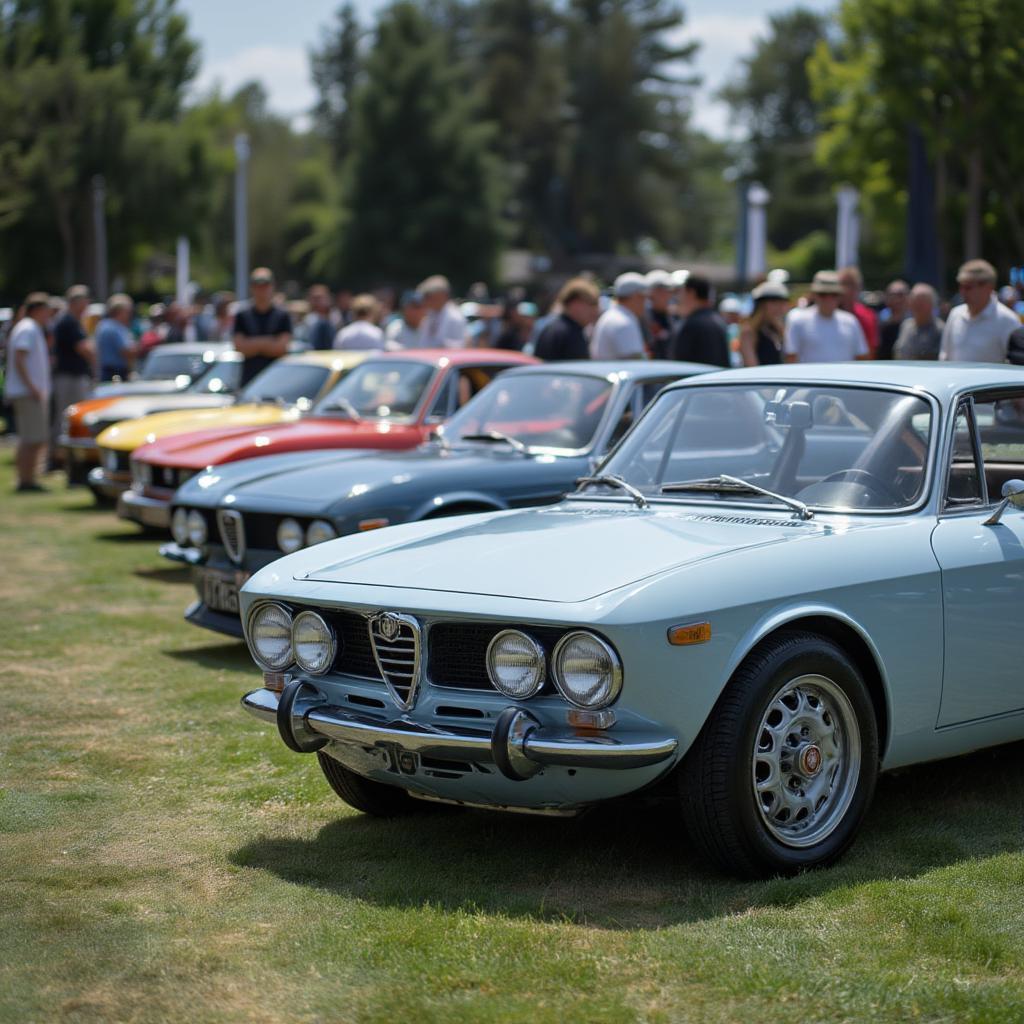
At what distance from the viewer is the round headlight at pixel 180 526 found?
8.43 meters

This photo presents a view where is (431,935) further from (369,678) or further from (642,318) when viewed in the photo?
(642,318)

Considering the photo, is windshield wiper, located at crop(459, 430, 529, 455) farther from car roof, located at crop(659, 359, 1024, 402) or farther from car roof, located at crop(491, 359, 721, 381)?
car roof, located at crop(659, 359, 1024, 402)

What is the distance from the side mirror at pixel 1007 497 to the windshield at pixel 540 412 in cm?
327

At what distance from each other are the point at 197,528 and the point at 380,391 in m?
2.40

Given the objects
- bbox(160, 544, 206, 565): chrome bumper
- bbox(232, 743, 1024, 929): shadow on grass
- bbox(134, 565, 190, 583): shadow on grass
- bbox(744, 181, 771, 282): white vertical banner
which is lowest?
bbox(134, 565, 190, 583): shadow on grass

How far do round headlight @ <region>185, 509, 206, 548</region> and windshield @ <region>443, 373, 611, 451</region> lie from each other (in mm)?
1407

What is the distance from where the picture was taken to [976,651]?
509 centimetres

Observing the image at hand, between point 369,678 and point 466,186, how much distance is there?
60.0m

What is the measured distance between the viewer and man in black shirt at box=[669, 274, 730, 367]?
1015cm

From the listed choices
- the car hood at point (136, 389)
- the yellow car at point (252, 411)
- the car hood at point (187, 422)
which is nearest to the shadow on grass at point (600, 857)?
the car hood at point (187, 422)

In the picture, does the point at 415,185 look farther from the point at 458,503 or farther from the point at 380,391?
the point at 458,503

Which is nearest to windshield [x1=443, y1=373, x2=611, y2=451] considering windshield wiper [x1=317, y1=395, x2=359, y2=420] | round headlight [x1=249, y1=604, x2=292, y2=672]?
windshield wiper [x1=317, y1=395, x2=359, y2=420]

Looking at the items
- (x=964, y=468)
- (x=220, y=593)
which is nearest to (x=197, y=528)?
(x=220, y=593)

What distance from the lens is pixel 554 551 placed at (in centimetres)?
486
